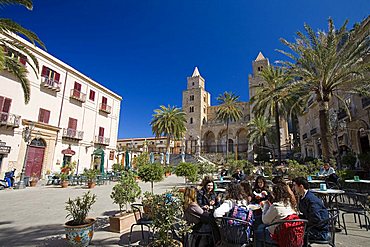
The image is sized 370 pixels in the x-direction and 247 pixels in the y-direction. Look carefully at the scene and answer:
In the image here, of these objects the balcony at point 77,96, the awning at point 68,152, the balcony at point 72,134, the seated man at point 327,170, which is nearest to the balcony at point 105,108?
the balcony at point 77,96

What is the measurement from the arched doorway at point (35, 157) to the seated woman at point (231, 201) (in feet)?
60.3

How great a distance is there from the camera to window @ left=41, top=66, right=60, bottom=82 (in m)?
17.6

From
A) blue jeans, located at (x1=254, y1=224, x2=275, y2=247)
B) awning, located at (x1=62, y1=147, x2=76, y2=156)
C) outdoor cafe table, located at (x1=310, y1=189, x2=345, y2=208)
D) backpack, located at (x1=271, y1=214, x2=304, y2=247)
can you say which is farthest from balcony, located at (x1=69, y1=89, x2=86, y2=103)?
backpack, located at (x1=271, y1=214, x2=304, y2=247)

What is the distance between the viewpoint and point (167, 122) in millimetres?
32281

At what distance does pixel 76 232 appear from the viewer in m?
3.39

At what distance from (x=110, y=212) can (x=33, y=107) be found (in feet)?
48.0

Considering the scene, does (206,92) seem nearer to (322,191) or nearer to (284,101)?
(284,101)

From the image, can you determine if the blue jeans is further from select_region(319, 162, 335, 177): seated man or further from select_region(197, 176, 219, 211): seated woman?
select_region(319, 162, 335, 177): seated man

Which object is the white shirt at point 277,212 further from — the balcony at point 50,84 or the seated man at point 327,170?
the balcony at point 50,84

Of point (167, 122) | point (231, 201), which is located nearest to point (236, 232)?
point (231, 201)

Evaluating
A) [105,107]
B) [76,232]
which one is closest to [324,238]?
[76,232]

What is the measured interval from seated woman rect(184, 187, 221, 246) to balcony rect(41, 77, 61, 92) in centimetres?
1891

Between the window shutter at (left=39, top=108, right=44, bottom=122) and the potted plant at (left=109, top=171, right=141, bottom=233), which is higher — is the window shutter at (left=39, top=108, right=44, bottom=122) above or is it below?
above

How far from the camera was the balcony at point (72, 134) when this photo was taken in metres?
18.9
